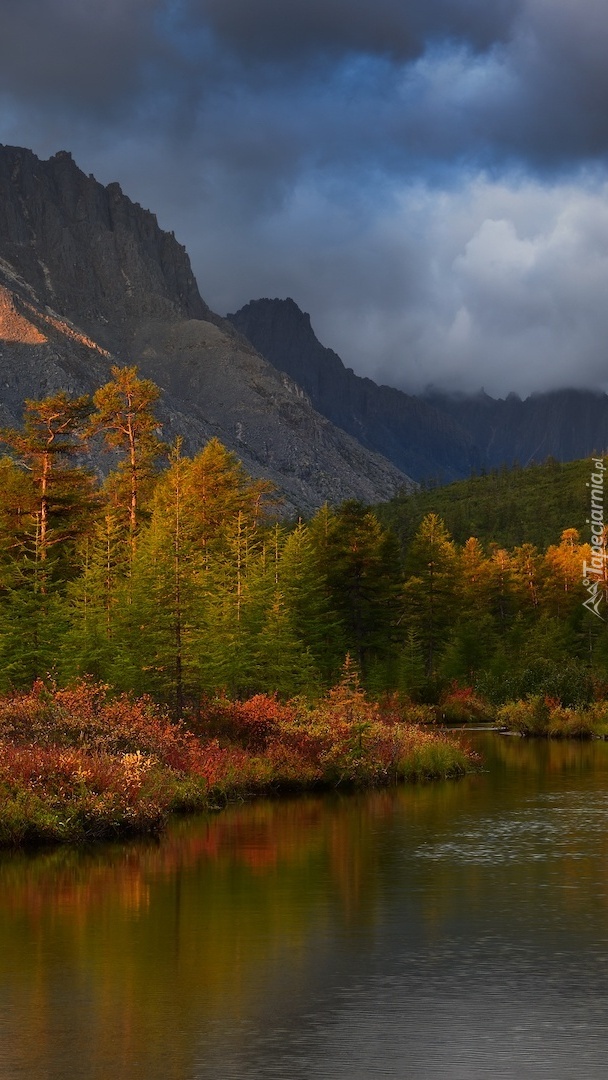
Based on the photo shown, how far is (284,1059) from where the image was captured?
10.7m

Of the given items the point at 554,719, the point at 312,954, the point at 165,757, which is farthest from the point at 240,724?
the point at 554,719

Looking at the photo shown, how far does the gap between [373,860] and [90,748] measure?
837 centimetres

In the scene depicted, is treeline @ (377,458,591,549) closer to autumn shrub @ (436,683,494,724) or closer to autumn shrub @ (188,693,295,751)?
autumn shrub @ (436,683,494,724)

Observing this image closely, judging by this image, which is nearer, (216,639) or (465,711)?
(216,639)

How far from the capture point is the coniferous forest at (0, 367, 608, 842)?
1168 inches

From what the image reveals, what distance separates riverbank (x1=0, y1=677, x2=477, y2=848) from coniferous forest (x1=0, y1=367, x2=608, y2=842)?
0.07 metres

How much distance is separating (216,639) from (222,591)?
695cm

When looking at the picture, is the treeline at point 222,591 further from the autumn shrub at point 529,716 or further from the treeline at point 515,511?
the treeline at point 515,511

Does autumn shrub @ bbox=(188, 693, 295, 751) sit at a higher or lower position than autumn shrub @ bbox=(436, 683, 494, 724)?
higher

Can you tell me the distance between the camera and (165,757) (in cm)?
3044

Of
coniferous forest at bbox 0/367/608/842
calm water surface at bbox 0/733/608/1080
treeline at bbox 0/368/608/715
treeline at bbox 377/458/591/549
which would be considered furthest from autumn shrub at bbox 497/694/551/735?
treeline at bbox 377/458/591/549

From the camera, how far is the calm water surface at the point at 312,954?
1093 centimetres

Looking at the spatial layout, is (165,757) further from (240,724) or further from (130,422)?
(130,422)

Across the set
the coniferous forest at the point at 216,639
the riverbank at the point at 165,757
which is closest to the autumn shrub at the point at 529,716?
the coniferous forest at the point at 216,639
